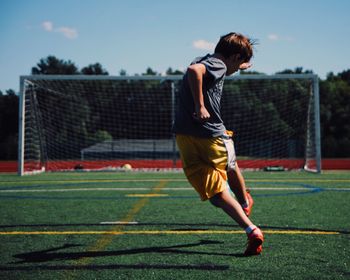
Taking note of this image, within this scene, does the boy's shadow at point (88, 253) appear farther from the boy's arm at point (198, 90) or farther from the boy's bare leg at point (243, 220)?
the boy's arm at point (198, 90)

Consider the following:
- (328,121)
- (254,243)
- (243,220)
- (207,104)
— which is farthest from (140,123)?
(328,121)

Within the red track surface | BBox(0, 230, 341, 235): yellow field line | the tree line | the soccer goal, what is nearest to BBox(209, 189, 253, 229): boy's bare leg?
BBox(0, 230, 341, 235): yellow field line

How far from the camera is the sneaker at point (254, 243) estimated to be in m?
2.97

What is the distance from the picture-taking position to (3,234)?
3.86 meters

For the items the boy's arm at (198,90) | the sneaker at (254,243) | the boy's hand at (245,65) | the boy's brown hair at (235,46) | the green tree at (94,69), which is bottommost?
the sneaker at (254,243)

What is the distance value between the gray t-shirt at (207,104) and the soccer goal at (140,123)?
35.6 feet

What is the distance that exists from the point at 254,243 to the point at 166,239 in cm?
89

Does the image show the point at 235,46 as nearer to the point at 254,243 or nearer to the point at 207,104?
the point at 207,104

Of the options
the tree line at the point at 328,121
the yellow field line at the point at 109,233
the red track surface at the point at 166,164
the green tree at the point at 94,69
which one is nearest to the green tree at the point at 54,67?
the green tree at the point at 94,69

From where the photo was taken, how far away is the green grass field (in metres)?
2.68

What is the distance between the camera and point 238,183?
363cm

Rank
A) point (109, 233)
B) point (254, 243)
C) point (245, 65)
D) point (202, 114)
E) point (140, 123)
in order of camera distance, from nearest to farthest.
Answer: point (254, 243) < point (202, 114) < point (245, 65) < point (109, 233) < point (140, 123)

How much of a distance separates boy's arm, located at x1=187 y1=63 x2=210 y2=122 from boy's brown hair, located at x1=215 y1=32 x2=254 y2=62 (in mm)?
361

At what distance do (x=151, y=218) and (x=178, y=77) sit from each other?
10.8 meters
